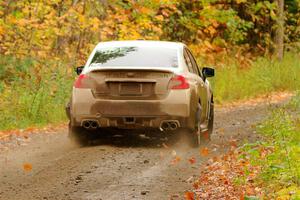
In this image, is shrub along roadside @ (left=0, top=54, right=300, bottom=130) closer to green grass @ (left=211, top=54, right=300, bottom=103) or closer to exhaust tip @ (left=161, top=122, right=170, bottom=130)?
green grass @ (left=211, top=54, right=300, bottom=103)

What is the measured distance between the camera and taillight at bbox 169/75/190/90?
1261 centimetres

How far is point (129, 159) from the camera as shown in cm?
1159

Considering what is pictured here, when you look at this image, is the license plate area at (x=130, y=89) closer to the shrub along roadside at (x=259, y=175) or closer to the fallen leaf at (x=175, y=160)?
the fallen leaf at (x=175, y=160)

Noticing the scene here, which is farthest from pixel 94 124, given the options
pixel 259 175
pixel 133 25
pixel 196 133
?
pixel 133 25

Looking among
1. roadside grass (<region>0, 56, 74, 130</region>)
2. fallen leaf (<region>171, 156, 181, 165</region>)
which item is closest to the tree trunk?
roadside grass (<region>0, 56, 74, 130</region>)

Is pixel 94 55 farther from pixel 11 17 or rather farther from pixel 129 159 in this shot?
pixel 11 17

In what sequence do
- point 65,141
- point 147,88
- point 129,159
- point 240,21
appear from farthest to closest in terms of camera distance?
point 240,21, point 65,141, point 147,88, point 129,159

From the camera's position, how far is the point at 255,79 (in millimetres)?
26609

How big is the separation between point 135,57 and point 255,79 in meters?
14.0

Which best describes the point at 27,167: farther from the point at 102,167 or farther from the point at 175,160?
the point at 175,160

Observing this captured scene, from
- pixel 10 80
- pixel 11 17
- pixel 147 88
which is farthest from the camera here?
pixel 11 17

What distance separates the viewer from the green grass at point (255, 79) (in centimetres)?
2495

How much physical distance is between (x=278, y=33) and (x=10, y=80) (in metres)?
14.0

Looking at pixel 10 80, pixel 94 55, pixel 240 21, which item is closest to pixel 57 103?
pixel 10 80
